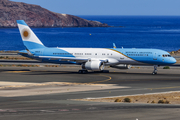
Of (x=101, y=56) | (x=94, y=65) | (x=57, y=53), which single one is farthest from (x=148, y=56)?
(x=57, y=53)

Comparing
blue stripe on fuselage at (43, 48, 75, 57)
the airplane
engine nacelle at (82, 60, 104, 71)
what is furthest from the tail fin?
engine nacelle at (82, 60, 104, 71)

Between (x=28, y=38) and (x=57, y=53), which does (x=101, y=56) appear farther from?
(x=28, y=38)

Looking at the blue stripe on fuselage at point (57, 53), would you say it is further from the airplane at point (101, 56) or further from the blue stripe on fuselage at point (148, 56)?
the blue stripe on fuselage at point (148, 56)

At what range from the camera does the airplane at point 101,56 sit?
5225cm

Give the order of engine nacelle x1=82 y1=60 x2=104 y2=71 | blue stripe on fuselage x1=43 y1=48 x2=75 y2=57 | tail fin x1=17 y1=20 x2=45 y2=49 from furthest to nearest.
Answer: tail fin x1=17 y1=20 x2=45 y2=49
blue stripe on fuselage x1=43 y1=48 x2=75 y2=57
engine nacelle x1=82 y1=60 x2=104 y2=71

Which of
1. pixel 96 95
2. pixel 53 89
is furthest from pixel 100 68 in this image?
pixel 96 95

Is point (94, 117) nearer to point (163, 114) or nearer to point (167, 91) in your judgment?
point (163, 114)

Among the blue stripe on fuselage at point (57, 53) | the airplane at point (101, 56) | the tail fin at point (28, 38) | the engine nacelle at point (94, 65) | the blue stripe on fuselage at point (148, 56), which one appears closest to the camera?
the blue stripe on fuselage at point (148, 56)

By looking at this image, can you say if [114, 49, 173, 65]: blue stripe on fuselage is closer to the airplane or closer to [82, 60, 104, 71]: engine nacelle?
the airplane

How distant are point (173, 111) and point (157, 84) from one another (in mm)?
19365

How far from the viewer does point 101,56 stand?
54375mm

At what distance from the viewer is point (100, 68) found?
53.3 meters

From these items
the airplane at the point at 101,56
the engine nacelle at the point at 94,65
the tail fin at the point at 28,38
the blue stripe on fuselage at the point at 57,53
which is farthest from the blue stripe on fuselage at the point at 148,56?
the tail fin at the point at 28,38

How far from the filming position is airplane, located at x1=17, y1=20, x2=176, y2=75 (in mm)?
52250
